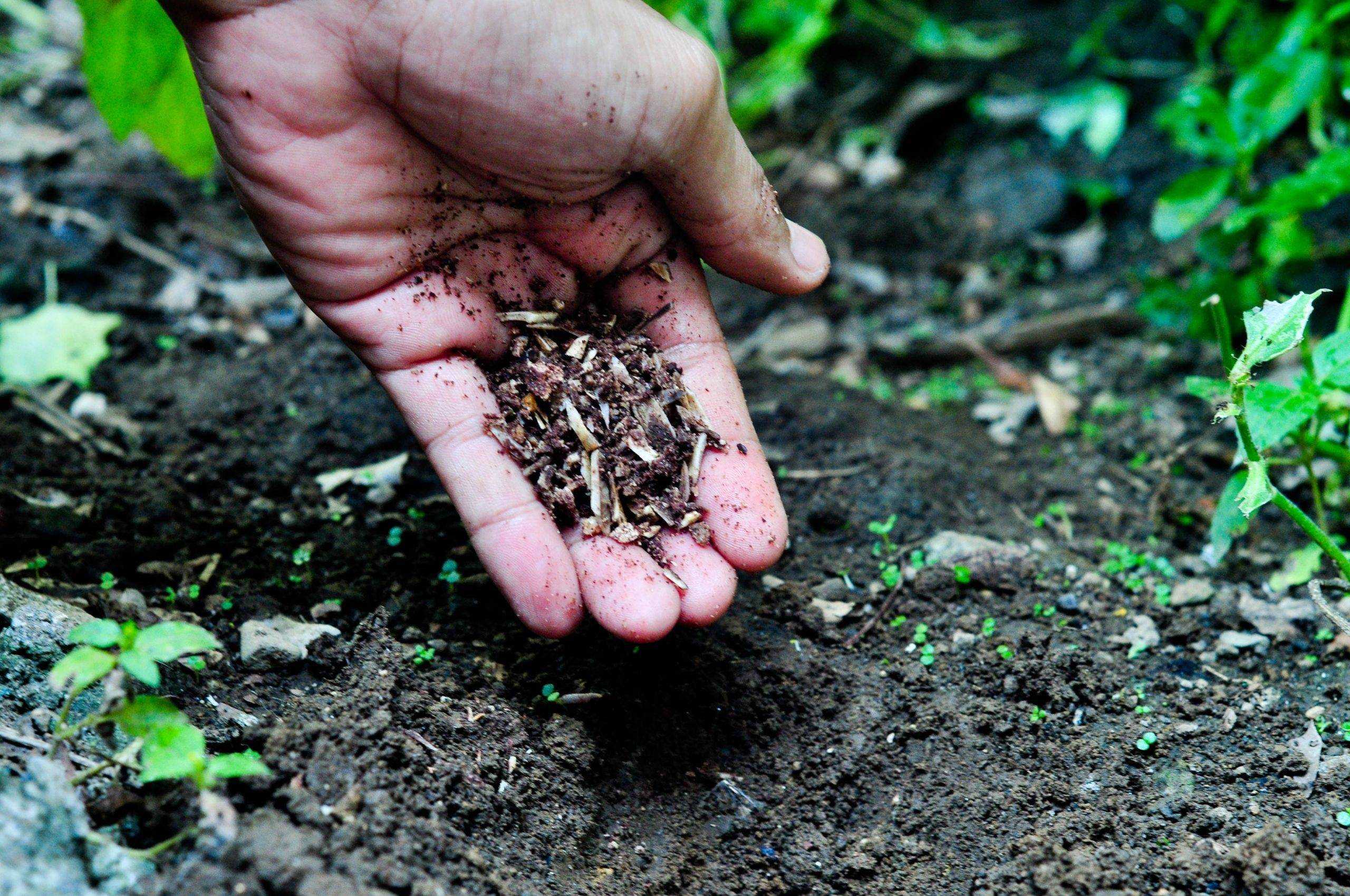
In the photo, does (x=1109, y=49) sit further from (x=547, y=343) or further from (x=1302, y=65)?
(x=547, y=343)

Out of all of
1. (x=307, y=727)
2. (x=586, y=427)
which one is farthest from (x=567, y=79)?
(x=307, y=727)

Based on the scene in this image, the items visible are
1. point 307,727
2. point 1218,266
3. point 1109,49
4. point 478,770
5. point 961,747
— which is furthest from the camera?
point 1109,49

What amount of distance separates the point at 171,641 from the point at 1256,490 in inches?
80.6

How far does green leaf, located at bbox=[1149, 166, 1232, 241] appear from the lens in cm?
299

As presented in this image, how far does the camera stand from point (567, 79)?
7.52ft

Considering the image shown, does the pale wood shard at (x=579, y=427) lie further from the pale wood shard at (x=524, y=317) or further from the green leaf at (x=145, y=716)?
the green leaf at (x=145, y=716)

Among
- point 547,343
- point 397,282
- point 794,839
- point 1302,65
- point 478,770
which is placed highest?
point 1302,65

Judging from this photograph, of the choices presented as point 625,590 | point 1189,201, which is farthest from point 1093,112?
point 625,590

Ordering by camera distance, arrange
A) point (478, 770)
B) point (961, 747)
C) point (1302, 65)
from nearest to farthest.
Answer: point (478, 770) → point (961, 747) → point (1302, 65)

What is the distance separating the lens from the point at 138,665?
161 centimetres

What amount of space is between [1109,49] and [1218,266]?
195 cm

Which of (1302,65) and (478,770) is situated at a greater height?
(1302,65)

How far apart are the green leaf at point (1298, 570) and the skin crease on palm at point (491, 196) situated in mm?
1346

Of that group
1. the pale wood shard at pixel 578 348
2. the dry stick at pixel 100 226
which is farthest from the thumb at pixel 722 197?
the dry stick at pixel 100 226
